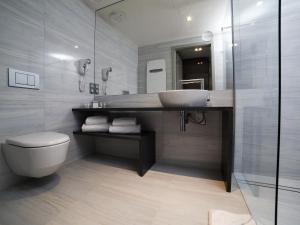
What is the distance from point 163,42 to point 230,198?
1.55 meters

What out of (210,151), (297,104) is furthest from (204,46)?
(210,151)

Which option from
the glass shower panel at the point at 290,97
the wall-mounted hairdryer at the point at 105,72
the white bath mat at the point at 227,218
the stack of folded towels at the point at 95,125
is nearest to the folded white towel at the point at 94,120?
the stack of folded towels at the point at 95,125

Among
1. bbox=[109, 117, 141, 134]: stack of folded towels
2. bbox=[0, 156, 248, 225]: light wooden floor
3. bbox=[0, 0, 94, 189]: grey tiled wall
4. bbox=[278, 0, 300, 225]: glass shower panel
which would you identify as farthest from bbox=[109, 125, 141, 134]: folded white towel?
bbox=[278, 0, 300, 225]: glass shower panel

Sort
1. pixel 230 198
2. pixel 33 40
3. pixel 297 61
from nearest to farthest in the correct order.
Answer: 1. pixel 230 198
2. pixel 297 61
3. pixel 33 40

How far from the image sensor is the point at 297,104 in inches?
43.6

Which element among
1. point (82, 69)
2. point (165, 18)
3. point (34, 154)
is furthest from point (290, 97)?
point (82, 69)

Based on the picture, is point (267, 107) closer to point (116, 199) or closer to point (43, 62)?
point (116, 199)

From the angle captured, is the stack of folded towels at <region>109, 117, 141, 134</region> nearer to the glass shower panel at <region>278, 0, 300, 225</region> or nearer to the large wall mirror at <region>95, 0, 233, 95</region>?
the large wall mirror at <region>95, 0, 233, 95</region>

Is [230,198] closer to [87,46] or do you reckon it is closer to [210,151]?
[210,151]

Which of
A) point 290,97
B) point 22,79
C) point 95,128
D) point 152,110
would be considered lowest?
point 95,128

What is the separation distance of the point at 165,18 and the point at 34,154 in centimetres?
172

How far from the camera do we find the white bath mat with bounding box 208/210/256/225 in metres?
0.74

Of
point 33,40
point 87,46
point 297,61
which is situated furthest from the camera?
point 87,46

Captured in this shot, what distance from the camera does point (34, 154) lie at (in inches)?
36.1
